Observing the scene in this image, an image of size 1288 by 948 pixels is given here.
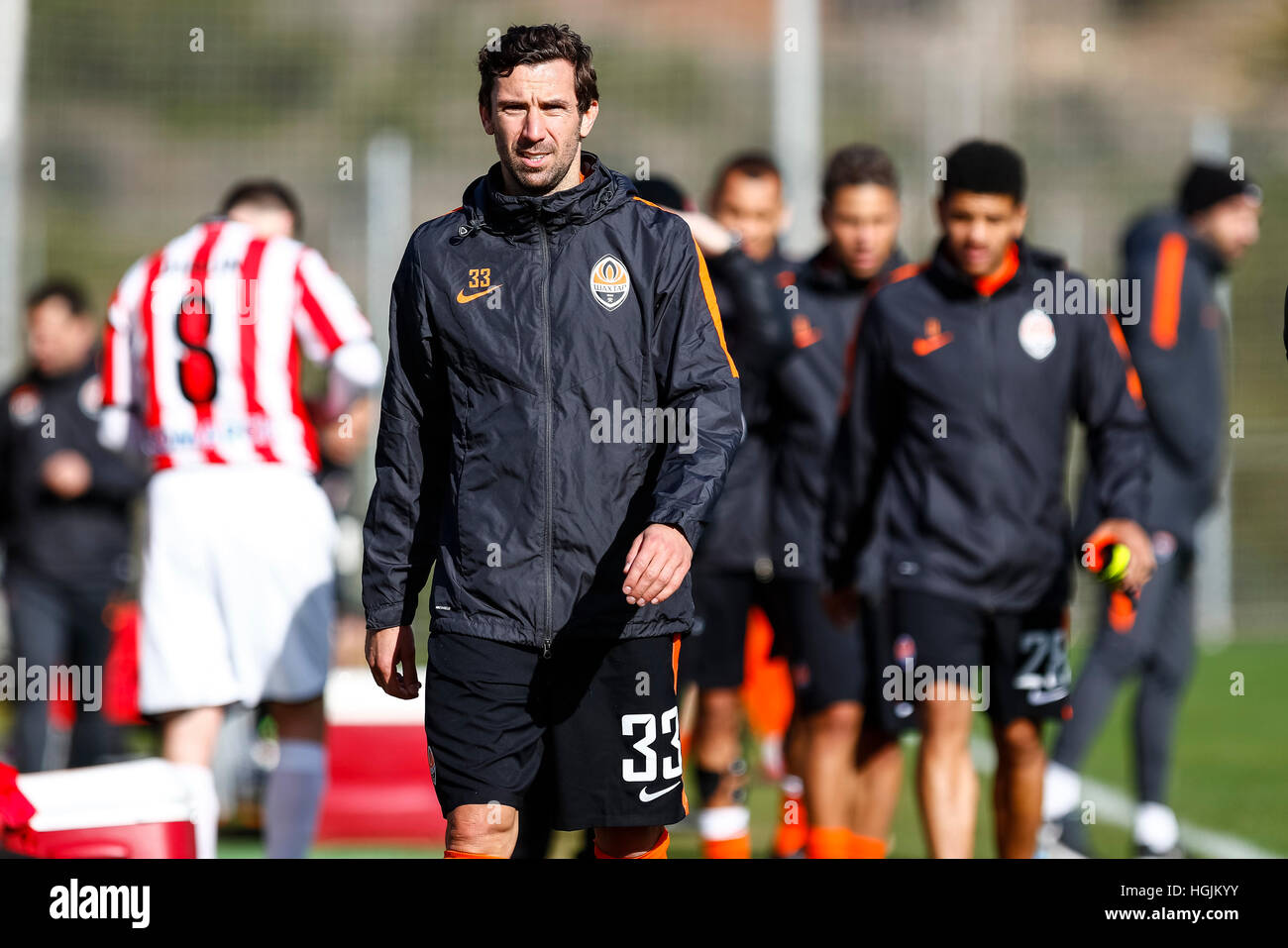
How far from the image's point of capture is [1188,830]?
6.74 metres

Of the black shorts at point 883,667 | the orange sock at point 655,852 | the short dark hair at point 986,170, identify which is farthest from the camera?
the black shorts at point 883,667

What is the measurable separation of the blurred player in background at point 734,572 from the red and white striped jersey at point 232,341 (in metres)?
1.46

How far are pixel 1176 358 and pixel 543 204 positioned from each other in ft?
11.6

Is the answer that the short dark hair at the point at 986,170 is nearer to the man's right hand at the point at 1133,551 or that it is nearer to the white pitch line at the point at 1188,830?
the man's right hand at the point at 1133,551

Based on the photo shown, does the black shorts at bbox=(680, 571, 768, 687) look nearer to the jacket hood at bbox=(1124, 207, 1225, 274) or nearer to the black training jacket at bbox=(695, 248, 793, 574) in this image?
the black training jacket at bbox=(695, 248, 793, 574)

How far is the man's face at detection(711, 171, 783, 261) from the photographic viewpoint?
20.1ft

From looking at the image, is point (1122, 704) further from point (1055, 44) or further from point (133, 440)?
point (1055, 44)

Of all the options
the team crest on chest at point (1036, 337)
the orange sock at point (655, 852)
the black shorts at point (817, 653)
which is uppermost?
the team crest on chest at point (1036, 337)

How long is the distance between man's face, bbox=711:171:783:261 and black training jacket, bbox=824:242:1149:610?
123 cm

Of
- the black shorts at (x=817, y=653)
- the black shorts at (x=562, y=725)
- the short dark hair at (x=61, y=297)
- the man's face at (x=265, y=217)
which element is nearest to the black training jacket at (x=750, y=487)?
the black shorts at (x=817, y=653)

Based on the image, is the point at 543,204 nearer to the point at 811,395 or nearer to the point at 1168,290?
the point at 811,395

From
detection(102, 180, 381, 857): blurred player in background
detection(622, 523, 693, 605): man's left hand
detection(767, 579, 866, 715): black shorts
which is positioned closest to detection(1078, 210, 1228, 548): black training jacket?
detection(767, 579, 866, 715): black shorts

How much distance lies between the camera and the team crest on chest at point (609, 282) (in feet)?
11.6
